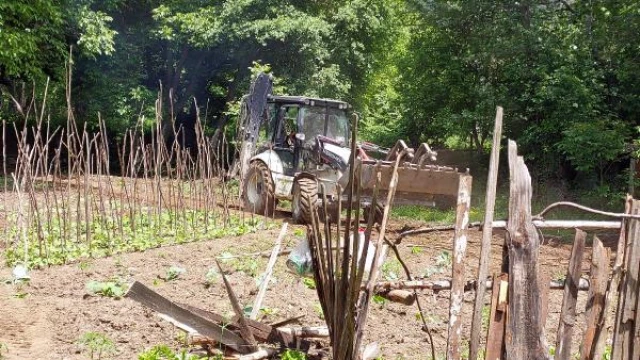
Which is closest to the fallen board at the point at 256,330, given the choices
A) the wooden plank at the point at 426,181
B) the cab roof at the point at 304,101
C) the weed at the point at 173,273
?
the weed at the point at 173,273

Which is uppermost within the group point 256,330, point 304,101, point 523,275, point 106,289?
point 304,101

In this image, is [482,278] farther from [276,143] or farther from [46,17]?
[46,17]

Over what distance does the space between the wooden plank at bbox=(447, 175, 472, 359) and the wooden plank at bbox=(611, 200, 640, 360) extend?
0.81 meters

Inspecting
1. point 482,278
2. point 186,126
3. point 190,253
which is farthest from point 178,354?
point 186,126

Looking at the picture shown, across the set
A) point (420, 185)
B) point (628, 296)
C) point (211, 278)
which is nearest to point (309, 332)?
point (628, 296)

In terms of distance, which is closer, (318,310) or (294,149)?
(318,310)

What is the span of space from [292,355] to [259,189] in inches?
329

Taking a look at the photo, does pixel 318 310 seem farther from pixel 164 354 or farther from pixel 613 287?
pixel 613 287

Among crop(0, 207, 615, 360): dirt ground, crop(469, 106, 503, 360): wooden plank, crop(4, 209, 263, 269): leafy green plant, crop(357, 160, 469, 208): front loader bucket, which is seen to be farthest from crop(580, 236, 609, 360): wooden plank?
crop(357, 160, 469, 208): front loader bucket

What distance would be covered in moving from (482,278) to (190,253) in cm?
582

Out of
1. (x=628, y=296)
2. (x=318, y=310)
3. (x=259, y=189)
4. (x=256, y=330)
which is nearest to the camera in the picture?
(x=628, y=296)

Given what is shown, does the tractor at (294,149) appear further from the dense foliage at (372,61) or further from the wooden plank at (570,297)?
the wooden plank at (570,297)

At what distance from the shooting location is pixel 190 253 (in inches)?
343

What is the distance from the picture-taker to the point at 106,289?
22.2ft
